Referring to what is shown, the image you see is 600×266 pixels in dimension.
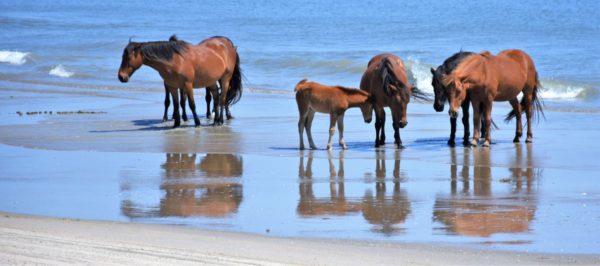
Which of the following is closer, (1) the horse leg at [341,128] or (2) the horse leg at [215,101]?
(1) the horse leg at [341,128]

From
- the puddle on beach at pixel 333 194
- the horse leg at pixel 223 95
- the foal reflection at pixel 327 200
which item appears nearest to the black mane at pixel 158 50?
the horse leg at pixel 223 95

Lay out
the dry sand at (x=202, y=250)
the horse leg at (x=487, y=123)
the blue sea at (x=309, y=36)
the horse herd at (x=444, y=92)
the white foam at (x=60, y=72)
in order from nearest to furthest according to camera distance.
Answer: the dry sand at (x=202, y=250)
the horse herd at (x=444, y=92)
the horse leg at (x=487, y=123)
the blue sea at (x=309, y=36)
the white foam at (x=60, y=72)

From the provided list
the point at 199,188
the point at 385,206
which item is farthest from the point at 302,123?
the point at 385,206

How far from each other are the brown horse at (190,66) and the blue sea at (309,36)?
6435 mm

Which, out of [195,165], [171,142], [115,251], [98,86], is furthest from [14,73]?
[115,251]

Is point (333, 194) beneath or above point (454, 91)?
beneath

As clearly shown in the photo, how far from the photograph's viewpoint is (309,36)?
46.5m

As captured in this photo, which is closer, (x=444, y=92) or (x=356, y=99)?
(x=356, y=99)

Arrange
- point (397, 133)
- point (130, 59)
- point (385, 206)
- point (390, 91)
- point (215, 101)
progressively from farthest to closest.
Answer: point (215, 101) → point (130, 59) → point (397, 133) → point (390, 91) → point (385, 206)

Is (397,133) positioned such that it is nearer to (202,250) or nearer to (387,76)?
(387,76)

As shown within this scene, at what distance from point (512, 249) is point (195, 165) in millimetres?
5939

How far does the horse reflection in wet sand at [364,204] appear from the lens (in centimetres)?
1028

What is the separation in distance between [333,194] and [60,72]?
21.6 meters

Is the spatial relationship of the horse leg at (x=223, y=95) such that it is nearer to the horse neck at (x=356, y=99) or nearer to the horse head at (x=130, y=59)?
the horse head at (x=130, y=59)
